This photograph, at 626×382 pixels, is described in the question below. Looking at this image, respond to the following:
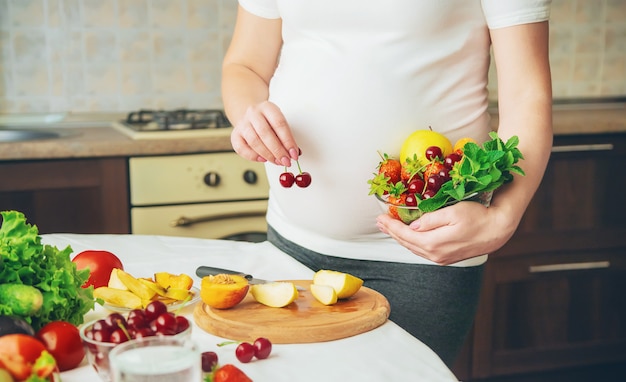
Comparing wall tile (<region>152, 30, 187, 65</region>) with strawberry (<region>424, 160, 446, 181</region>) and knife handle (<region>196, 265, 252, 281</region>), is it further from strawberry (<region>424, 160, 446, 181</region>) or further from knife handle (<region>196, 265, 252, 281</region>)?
strawberry (<region>424, 160, 446, 181</region>)

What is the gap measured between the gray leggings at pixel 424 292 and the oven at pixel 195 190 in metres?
0.94

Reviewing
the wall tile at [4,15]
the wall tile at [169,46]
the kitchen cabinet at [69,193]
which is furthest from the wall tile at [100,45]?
the kitchen cabinet at [69,193]

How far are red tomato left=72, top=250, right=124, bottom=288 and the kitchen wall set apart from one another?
5.21ft

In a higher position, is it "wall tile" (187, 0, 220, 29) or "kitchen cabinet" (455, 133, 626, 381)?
"wall tile" (187, 0, 220, 29)

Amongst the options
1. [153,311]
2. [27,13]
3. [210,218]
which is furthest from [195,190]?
[153,311]

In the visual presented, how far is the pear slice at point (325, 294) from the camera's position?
1.01m

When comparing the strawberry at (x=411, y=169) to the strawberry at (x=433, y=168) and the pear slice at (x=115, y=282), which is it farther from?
the pear slice at (x=115, y=282)

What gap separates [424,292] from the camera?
1.28 meters

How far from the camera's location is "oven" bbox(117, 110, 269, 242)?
2.17m

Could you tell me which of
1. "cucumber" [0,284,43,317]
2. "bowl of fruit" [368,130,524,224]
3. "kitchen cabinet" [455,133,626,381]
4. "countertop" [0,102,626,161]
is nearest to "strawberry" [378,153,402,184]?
"bowl of fruit" [368,130,524,224]

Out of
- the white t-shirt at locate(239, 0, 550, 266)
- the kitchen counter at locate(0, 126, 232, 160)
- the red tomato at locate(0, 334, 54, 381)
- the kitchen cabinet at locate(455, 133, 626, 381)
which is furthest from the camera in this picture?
the kitchen cabinet at locate(455, 133, 626, 381)

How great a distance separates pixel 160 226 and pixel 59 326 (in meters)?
1.38

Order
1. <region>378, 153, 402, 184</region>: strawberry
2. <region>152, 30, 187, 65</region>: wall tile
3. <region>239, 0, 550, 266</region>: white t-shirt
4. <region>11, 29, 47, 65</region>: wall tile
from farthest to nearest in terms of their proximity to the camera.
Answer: <region>152, 30, 187, 65</region>: wall tile
<region>11, 29, 47, 65</region>: wall tile
<region>239, 0, 550, 266</region>: white t-shirt
<region>378, 153, 402, 184</region>: strawberry

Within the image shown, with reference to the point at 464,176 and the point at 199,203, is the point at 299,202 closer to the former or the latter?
the point at 464,176
